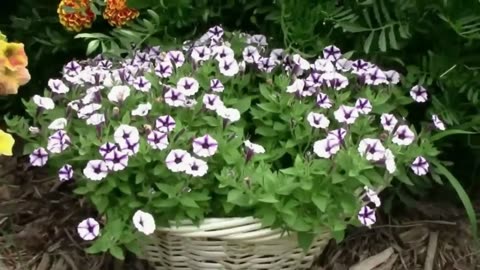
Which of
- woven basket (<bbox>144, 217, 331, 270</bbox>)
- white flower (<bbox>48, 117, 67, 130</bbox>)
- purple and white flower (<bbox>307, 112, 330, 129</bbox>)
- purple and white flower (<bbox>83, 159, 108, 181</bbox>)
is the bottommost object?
woven basket (<bbox>144, 217, 331, 270</bbox>)

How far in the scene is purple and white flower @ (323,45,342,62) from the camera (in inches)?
77.8

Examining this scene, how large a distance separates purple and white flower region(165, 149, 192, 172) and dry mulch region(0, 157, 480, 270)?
384 millimetres

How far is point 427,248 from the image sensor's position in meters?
2.06

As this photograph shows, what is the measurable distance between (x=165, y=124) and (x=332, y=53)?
0.47 meters

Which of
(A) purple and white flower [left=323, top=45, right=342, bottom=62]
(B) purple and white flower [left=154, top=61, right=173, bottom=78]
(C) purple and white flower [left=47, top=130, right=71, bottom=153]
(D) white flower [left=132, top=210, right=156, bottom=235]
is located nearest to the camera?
(D) white flower [left=132, top=210, right=156, bottom=235]

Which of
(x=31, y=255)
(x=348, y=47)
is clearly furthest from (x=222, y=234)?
(x=348, y=47)

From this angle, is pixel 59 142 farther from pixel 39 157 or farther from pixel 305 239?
pixel 305 239

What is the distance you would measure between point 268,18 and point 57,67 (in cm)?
71

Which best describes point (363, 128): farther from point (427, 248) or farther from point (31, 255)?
point (31, 255)

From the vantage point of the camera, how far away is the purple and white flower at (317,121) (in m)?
1.76

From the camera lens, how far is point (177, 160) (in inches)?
65.4

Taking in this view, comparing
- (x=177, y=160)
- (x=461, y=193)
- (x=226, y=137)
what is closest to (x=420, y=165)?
(x=461, y=193)

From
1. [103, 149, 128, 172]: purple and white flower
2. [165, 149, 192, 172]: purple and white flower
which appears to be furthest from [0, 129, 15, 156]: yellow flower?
[165, 149, 192, 172]: purple and white flower

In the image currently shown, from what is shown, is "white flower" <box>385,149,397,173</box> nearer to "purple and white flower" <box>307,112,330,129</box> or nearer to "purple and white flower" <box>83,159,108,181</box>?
"purple and white flower" <box>307,112,330,129</box>
